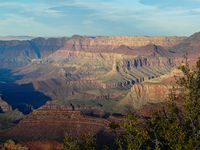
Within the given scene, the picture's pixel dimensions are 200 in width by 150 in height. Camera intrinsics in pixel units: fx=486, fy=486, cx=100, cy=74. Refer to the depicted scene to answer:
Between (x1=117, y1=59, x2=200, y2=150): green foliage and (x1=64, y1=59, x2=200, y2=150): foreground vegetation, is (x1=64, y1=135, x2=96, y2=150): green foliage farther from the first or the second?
(x1=117, y1=59, x2=200, y2=150): green foliage

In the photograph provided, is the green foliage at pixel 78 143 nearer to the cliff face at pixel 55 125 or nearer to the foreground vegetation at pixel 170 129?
the foreground vegetation at pixel 170 129

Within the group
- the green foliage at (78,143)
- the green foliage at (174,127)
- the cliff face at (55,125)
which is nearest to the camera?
the green foliage at (174,127)

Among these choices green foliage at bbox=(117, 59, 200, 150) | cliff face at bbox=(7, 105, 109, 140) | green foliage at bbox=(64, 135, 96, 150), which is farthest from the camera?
cliff face at bbox=(7, 105, 109, 140)

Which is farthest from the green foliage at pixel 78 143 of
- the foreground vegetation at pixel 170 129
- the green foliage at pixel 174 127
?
the green foliage at pixel 174 127

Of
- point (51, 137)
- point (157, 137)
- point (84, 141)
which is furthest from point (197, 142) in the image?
point (51, 137)

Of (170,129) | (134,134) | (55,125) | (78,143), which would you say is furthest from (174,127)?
(55,125)

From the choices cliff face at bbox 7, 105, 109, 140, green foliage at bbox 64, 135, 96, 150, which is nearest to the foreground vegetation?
green foliage at bbox 64, 135, 96, 150

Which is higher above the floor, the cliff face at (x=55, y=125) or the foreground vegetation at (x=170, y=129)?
the foreground vegetation at (x=170, y=129)

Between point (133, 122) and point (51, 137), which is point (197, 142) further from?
point (51, 137)
